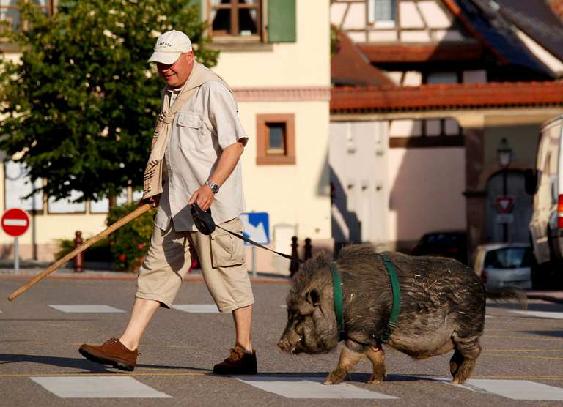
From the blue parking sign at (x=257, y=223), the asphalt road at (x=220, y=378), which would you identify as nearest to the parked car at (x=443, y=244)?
the blue parking sign at (x=257, y=223)

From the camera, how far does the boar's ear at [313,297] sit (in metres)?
10.9

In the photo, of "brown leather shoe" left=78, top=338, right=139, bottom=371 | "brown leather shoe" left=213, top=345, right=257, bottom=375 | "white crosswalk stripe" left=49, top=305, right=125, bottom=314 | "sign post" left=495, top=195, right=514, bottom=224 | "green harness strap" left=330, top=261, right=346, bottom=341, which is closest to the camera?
"green harness strap" left=330, top=261, right=346, bottom=341

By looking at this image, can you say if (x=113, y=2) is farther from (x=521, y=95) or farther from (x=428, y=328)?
(x=428, y=328)

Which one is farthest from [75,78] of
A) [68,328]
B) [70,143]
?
[68,328]

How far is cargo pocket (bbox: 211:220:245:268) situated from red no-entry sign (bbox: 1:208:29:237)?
2347cm

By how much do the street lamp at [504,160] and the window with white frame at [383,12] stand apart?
7.71 m

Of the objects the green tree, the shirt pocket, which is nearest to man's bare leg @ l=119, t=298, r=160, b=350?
the shirt pocket

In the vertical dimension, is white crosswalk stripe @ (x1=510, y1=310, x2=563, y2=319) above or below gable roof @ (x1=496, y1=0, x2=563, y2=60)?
below

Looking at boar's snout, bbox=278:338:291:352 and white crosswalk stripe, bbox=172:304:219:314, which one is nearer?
boar's snout, bbox=278:338:291:352

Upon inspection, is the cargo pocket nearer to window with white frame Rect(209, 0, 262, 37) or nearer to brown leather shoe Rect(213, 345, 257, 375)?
brown leather shoe Rect(213, 345, 257, 375)

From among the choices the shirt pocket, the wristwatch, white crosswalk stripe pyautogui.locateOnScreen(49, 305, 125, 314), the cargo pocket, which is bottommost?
white crosswalk stripe pyautogui.locateOnScreen(49, 305, 125, 314)

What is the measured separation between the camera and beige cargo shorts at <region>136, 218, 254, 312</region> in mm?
11789

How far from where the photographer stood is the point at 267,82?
44.8 metres

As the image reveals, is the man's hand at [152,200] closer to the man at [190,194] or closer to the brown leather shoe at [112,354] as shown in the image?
the man at [190,194]
